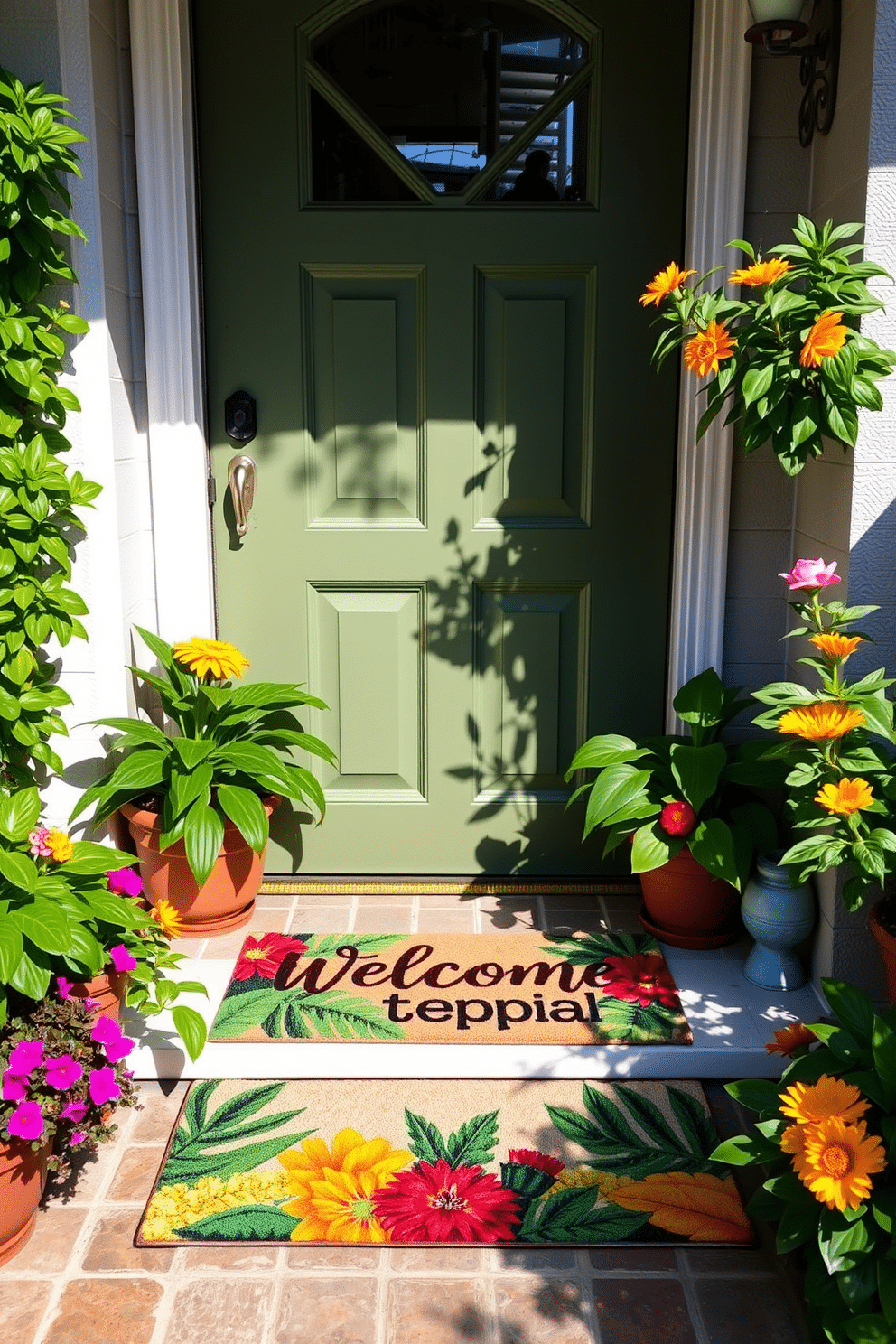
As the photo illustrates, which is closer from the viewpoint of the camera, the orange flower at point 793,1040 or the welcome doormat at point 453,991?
the orange flower at point 793,1040

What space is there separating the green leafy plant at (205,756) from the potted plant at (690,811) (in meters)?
0.70

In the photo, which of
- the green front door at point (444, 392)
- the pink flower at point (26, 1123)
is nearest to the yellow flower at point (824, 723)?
the green front door at point (444, 392)

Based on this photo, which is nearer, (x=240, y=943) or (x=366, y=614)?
(x=240, y=943)

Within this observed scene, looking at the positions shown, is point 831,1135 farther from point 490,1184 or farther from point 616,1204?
point 490,1184

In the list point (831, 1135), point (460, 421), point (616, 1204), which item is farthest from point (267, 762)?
point (831, 1135)

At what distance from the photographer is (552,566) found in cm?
308

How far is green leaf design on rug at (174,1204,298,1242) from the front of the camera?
205cm

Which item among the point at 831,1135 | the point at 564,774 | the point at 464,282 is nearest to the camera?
the point at 831,1135

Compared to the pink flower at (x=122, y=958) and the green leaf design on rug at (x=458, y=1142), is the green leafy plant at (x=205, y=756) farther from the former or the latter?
the green leaf design on rug at (x=458, y=1142)

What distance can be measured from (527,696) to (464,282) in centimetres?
102

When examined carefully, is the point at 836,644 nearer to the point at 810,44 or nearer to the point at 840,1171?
the point at 840,1171

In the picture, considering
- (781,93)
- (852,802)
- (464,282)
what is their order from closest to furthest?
(852,802)
(781,93)
(464,282)

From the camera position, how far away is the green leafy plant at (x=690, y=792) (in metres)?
2.70

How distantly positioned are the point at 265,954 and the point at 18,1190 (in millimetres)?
943
